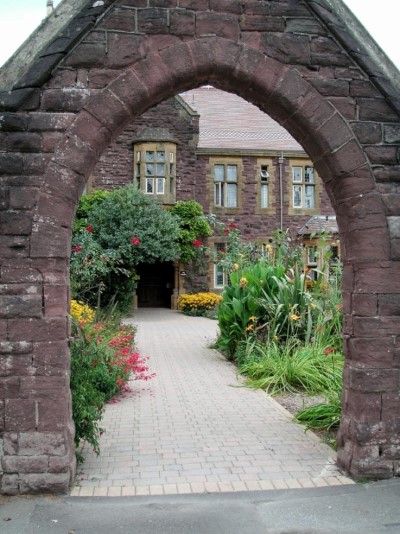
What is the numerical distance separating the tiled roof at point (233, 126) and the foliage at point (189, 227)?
123 inches

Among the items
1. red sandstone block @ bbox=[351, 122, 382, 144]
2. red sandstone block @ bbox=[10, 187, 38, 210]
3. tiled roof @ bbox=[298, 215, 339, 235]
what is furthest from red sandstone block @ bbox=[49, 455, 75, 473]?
tiled roof @ bbox=[298, 215, 339, 235]

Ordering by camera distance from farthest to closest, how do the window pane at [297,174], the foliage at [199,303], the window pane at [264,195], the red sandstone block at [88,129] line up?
the window pane at [297,174] < the window pane at [264,195] < the foliage at [199,303] < the red sandstone block at [88,129]

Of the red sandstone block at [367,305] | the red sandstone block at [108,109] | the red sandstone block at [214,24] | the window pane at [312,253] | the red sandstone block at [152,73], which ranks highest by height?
the red sandstone block at [214,24]

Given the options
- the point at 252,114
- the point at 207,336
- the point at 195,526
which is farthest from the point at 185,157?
the point at 195,526

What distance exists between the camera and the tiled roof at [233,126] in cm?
2603

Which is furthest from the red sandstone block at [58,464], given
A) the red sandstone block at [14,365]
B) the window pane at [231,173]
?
the window pane at [231,173]

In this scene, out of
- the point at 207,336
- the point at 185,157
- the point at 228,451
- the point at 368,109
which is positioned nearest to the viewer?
the point at 368,109

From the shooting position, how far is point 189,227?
78.3ft

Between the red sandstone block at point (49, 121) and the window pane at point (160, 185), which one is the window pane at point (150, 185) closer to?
the window pane at point (160, 185)

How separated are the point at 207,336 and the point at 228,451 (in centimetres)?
987

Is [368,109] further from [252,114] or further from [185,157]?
[252,114]

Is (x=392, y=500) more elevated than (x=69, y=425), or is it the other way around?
(x=69, y=425)

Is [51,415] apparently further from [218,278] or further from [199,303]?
[218,278]

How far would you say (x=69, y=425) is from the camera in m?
5.03
